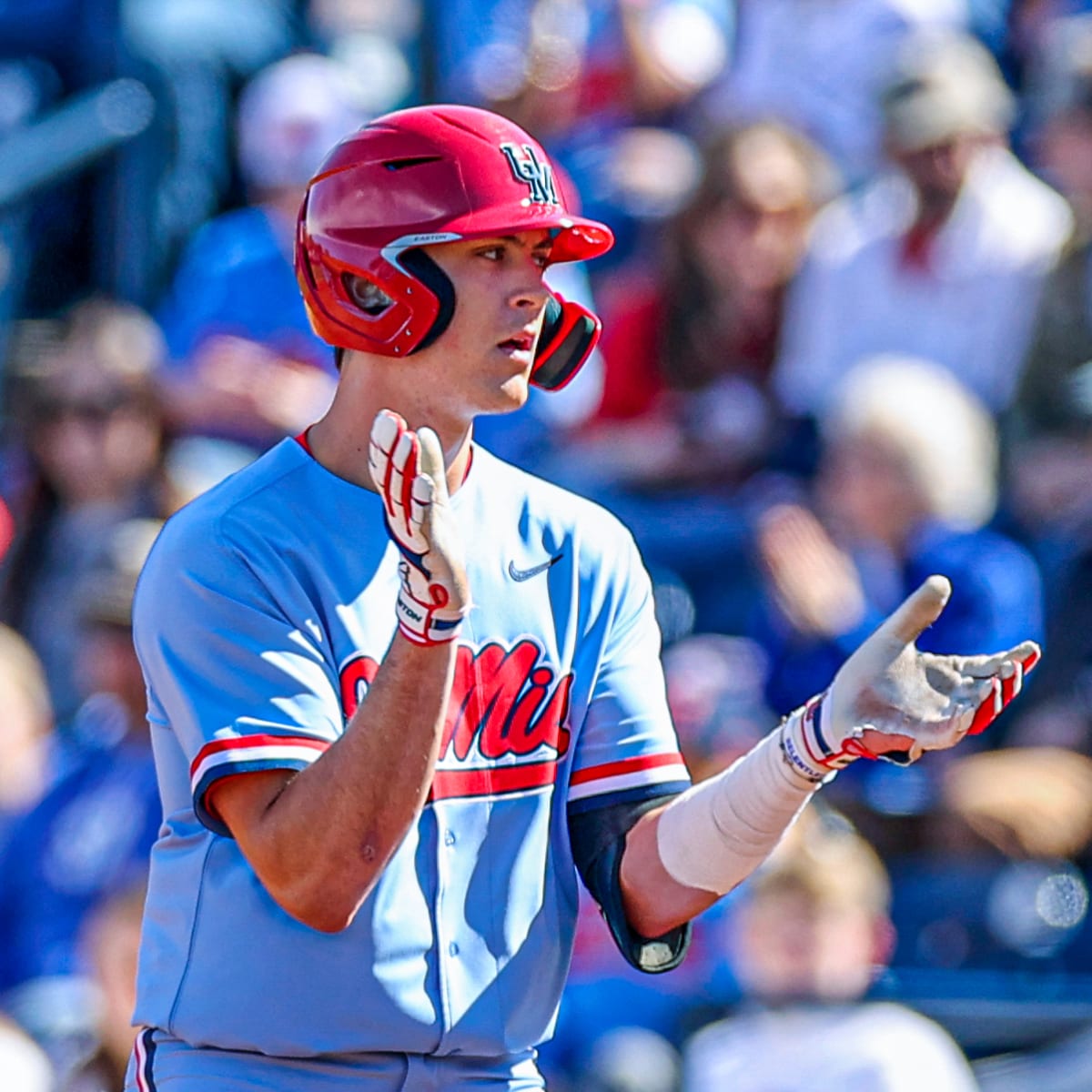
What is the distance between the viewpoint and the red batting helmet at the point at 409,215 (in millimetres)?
2586

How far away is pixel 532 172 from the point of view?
2652 mm

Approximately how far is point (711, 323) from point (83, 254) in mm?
2936

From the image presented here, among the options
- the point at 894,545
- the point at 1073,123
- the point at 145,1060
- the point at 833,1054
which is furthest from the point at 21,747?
the point at 145,1060

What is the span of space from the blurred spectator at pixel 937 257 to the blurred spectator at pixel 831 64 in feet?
1.98

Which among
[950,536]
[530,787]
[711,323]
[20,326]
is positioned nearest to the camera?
[530,787]

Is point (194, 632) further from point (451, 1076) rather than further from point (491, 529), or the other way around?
point (451, 1076)

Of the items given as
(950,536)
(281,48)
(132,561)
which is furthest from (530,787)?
(281,48)

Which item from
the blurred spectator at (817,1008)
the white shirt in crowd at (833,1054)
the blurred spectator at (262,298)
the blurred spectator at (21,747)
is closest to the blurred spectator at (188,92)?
the blurred spectator at (262,298)

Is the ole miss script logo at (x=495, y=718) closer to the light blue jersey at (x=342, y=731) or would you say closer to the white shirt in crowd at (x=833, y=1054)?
the light blue jersey at (x=342, y=731)

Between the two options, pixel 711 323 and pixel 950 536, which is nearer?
pixel 950 536

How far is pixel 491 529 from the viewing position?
276cm

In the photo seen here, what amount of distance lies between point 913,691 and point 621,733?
483mm

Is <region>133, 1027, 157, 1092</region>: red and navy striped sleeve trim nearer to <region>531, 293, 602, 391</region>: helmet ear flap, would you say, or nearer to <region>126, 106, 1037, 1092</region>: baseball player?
<region>126, 106, 1037, 1092</region>: baseball player

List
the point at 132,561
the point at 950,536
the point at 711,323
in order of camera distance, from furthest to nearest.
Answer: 1. the point at 711,323
2. the point at 132,561
3. the point at 950,536
